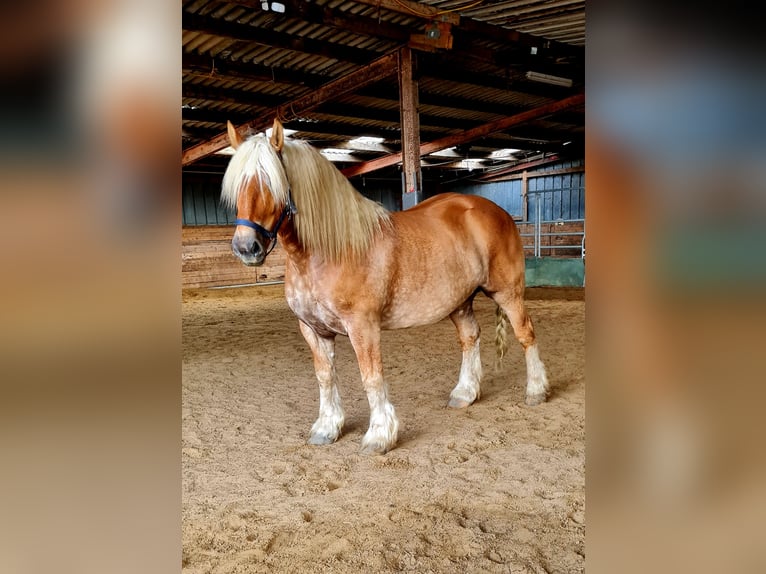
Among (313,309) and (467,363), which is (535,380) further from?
(313,309)

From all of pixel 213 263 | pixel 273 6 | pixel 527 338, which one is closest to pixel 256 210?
pixel 527 338

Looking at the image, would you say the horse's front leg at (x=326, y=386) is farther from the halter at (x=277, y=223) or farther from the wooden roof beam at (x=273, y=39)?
the wooden roof beam at (x=273, y=39)

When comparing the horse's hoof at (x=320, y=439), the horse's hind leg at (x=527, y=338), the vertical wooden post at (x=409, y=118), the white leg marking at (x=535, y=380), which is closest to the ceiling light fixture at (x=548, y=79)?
the vertical wooden post at (x=409, y=118)

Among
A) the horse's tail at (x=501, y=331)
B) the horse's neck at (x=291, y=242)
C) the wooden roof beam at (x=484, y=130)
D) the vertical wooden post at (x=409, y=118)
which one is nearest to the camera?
the horse's neck at (x=291, y=242)

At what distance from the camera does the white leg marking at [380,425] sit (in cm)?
274

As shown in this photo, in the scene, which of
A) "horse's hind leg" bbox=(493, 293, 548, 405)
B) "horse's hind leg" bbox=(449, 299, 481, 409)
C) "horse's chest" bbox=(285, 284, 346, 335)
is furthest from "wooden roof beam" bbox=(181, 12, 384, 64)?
"horse's hind leg" bbox=(493, 293, 548, 405)

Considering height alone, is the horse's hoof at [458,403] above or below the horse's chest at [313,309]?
below

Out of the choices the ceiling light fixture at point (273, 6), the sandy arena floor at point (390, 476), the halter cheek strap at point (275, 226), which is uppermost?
the ceiling light fixture at point (273, 6)

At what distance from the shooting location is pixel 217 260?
13.2 meters

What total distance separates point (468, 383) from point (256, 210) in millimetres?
1976

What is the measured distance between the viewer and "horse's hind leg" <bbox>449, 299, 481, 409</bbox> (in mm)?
3502

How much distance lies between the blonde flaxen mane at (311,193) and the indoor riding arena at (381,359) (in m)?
0.04
